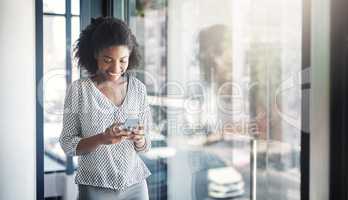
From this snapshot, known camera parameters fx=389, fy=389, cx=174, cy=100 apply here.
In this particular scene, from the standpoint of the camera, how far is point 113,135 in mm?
1401

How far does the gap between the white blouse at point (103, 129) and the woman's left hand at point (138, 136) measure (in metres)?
0.02

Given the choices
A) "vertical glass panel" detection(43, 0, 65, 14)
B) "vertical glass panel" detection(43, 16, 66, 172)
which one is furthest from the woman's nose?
"vertical glass panel" detection(43, 0, 65, 14)

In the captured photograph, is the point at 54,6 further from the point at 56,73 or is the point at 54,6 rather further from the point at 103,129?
the point at 103,129

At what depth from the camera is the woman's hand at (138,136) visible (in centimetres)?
141

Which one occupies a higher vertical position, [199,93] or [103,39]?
[103,39]

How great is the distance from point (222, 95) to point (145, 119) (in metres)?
0.34

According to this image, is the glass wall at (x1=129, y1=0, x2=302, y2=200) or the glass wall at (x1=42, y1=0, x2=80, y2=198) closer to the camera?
the glass wall at (x1=129, y1=0, x2=302, y2=200)

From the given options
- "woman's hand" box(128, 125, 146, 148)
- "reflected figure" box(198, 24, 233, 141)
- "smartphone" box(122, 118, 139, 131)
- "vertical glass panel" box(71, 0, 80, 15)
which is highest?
"vertical glass panel" box(71, 0, 80, 15)
